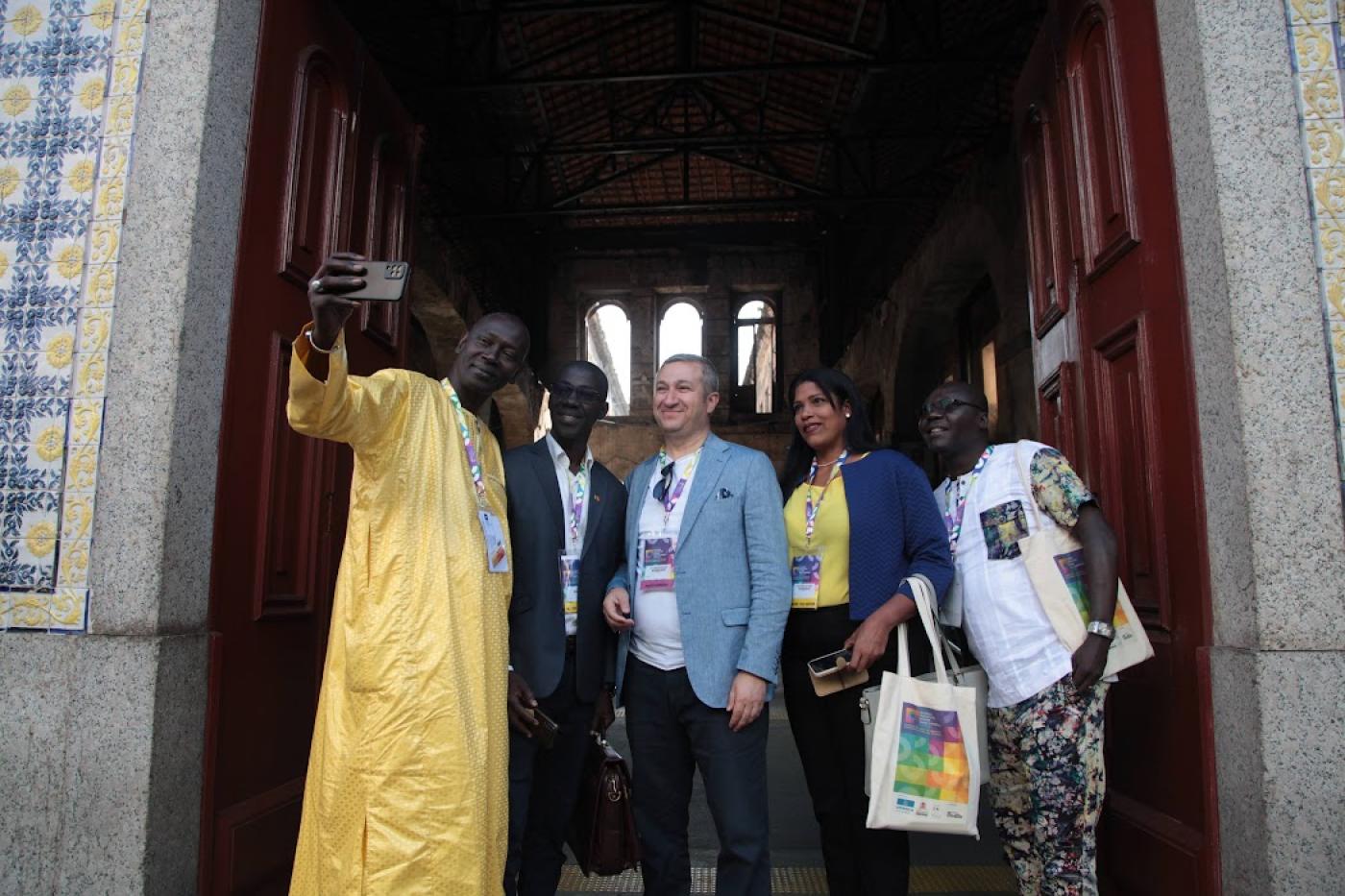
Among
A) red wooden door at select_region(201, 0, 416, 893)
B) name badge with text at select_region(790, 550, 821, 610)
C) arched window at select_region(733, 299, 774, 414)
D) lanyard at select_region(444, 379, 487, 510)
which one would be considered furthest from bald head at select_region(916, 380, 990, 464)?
arched window at select_region(733, 299, 774, 414)

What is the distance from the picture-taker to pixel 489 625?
2.36m

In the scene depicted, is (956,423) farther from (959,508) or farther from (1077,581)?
(1077,581)

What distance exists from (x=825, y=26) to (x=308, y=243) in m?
8.39

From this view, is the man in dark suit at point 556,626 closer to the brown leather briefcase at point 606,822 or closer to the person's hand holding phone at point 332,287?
the brown leather briefcase at point 606,822

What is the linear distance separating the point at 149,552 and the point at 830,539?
6.46 feet

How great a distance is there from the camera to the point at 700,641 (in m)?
2.59

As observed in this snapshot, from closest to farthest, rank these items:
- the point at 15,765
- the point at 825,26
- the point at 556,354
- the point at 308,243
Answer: the point at 15,765 < the point at 308,243 < the point at 825,26 < the point at 556,354

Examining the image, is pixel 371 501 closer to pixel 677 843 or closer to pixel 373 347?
pixel 677 843

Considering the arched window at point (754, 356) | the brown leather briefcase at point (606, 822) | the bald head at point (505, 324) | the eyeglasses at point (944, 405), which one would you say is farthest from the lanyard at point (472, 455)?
the arched window at point (754, 356)

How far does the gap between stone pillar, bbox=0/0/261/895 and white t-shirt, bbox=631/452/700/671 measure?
128 centimetres

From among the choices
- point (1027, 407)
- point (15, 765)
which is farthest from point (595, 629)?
point (1027, 407)

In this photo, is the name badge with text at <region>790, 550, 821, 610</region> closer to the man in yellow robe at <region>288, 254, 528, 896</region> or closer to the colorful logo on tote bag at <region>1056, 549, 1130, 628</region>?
the colorful logo on tote bag at <region>1056, 549, 1130, 628</region>

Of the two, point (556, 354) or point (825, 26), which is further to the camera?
point (556, 354)

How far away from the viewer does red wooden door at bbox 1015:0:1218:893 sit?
8.45ft
